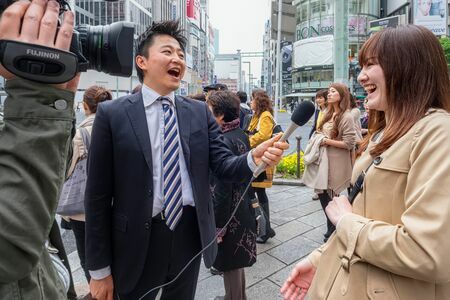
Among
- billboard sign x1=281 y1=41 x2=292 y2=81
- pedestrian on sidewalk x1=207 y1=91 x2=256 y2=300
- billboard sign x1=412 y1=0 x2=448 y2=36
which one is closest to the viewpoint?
pedestrian on sidewalk x1=207 y1=91 x2=256 y2=300

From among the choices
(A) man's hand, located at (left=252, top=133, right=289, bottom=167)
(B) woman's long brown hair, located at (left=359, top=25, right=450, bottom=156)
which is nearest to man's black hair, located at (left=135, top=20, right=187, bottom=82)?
(A) man's hand, located at (left=252, top=133, right=289, bottom=167)

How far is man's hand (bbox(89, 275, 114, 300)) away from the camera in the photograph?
6.48ft

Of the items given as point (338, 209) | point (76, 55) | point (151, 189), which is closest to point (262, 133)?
point (151, 189)

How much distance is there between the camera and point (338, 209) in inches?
58.6

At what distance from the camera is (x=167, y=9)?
6153 cm

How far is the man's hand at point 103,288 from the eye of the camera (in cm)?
197

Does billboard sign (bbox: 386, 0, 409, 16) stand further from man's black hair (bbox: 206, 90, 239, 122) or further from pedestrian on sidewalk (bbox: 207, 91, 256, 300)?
pedestrian on sidewalk (bbox: 207, 91, 256, 300)

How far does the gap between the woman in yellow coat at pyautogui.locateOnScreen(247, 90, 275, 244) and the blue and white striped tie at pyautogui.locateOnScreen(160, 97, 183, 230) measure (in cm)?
246

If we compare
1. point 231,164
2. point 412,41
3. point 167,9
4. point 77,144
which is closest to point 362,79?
point 412,41

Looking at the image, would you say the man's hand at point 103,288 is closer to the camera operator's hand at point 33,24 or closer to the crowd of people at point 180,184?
the crowd of people at point 180,184

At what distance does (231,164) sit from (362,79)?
2.87ft

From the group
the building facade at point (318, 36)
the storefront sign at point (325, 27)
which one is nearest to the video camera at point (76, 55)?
the storefront sign at point (325, 27)

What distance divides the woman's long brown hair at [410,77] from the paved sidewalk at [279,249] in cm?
240

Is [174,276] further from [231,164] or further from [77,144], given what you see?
[77,144]
